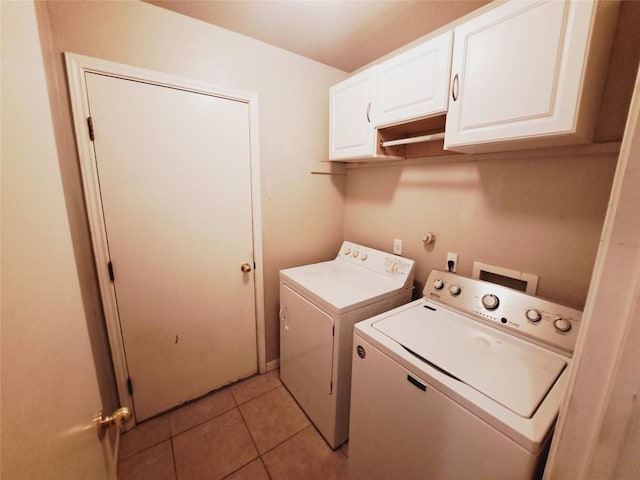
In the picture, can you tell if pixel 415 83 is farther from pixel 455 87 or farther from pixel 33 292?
pixel 33 292

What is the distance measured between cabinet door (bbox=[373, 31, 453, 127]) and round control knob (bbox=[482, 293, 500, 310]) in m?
0.94

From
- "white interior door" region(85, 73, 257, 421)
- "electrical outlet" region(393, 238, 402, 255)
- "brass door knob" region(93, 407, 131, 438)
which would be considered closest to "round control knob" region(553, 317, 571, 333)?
"electrical outlet" region(393, 238, 402, 255)

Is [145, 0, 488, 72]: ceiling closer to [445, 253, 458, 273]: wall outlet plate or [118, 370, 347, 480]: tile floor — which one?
[445, 253, 458, 273]: wall outlet plate

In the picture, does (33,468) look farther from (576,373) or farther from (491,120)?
(491,120)

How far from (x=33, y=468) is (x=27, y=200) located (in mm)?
413

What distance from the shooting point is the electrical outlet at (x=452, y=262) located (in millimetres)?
1578

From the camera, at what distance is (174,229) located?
5.41 feet

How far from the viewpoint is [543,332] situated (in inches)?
43.2

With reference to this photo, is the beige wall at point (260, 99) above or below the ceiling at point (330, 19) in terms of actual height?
below

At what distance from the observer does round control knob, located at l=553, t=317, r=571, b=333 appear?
3.46 ft

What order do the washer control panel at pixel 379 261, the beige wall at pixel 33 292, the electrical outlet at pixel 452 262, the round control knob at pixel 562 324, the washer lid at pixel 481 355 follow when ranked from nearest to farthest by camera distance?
the beige wall at pixel 33 292 < the washer lid at pixel 481 355 < the round control knob at pixel 562 324 < the electrical outlet at pixel 452 262 < the washer control panel at pixel 379 261

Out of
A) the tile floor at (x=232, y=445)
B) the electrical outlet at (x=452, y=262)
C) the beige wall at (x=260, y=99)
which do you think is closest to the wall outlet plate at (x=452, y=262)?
the electrical outlet at (x=452, y=262)

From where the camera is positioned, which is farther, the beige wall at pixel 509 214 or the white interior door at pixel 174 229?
the white interior door at pixel 174 229

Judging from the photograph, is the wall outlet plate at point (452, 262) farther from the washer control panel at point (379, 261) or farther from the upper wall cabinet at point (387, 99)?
the upper wall cabinet at point (387, 99)
